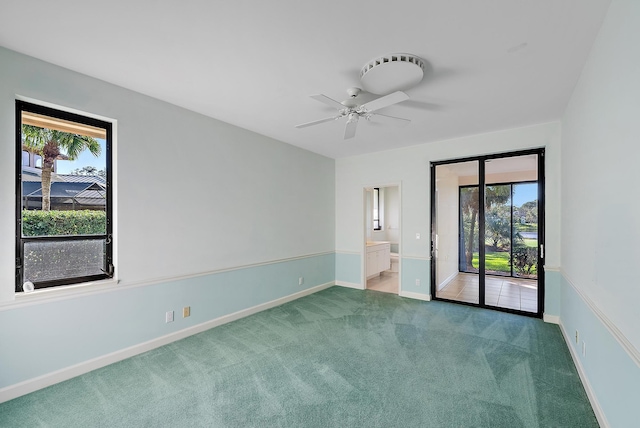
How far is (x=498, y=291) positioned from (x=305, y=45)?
4925mm

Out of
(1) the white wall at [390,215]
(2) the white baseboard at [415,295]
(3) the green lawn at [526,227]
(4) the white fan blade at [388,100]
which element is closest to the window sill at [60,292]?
(4) the white fan blade at [388,100]

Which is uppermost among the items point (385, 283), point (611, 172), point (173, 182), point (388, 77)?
point (388, 77)

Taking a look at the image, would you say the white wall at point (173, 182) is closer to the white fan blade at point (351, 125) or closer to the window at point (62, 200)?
the window at point (62, 200)

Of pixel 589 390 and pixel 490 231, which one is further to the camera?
pixel 490 231

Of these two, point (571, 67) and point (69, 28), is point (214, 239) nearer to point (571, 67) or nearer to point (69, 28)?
point (69, 28)

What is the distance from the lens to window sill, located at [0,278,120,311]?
2295 millimetres

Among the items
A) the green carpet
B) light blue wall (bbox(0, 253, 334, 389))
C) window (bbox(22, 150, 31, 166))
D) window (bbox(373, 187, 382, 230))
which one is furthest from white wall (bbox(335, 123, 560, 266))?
window (bbox(22, 150, 31, 166))

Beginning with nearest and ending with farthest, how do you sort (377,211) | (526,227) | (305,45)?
1. (305,45)
2. (526,227)
3. (377,211)

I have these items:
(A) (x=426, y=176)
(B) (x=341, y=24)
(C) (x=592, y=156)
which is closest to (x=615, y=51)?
(C) (x=592, y=156)

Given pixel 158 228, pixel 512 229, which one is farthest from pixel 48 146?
pixel 512 229

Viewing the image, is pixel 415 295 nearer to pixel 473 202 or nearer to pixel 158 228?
pixel 473 202

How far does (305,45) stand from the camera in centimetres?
214

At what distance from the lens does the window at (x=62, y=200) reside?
2400mm

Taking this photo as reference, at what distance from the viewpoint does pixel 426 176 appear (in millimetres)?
4918
